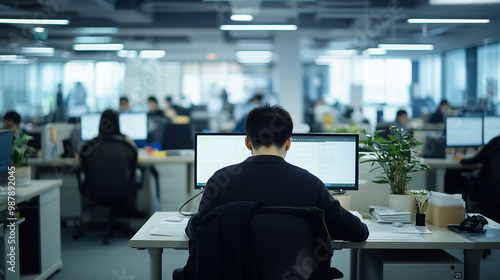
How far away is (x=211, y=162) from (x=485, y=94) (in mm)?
10207

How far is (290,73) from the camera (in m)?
10.5

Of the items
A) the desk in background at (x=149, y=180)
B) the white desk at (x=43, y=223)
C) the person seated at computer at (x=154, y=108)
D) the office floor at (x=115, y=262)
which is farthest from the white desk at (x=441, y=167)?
the person seated at computer at (x=154, y=108)

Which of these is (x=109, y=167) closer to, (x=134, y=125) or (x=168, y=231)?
(x=134, y=125)

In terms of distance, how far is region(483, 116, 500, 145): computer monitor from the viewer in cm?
603

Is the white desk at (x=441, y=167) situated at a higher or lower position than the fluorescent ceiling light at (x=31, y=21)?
lower

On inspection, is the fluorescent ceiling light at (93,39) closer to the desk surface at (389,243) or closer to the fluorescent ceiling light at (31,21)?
the fluorescent ceiling light at (31,21)

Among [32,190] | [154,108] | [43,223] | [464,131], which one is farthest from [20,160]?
[154,108]

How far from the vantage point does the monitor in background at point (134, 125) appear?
6480mm

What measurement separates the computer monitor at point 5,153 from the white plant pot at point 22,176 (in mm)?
167

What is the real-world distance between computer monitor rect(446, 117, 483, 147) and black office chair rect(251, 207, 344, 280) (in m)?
4.48

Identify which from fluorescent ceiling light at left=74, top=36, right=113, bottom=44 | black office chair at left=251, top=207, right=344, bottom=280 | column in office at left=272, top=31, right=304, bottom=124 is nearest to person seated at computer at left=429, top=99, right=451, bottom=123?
column in office at left=272, top=31, right=304, bottom=124

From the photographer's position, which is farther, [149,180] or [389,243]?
[149,180]

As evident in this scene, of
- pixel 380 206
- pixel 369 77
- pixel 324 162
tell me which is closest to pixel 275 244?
pixel 324 162

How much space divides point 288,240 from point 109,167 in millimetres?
3446
